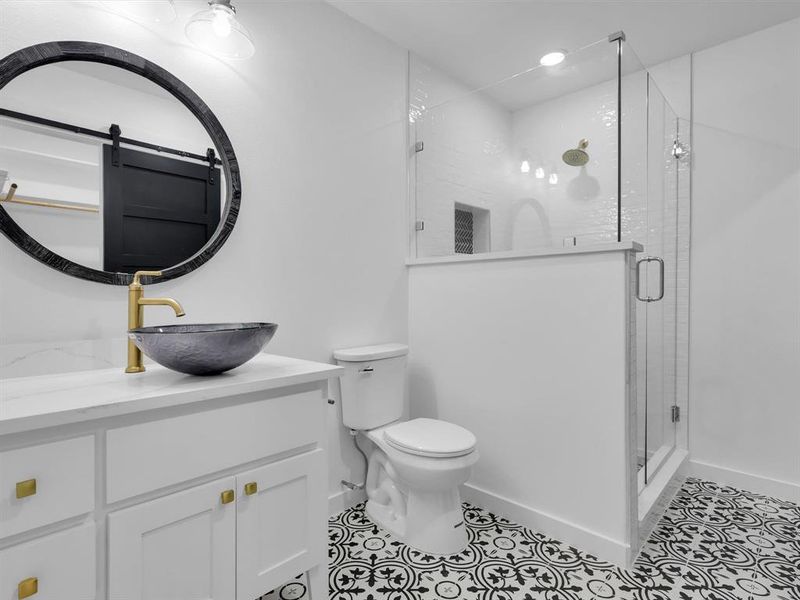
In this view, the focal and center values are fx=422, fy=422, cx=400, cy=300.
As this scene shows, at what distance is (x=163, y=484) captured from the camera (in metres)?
1.03

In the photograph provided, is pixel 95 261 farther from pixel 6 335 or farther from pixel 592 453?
pixel 592 453

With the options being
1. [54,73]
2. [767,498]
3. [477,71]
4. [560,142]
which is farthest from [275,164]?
[767,498]

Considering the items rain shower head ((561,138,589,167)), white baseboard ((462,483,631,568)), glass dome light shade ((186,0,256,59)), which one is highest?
glass dome light shade ((186,0,256,59))

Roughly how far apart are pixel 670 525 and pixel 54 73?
2996mm

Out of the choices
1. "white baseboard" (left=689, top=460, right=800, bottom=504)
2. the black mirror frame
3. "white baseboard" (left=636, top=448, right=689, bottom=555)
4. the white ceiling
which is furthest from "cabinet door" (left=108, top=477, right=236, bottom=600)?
"white baseboard" (left=689, top=460, right=800, bottom=504)

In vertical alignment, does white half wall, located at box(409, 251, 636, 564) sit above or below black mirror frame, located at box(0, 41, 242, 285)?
below

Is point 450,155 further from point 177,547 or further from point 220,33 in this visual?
point 177,547

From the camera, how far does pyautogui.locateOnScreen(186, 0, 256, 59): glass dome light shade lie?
4.84ft

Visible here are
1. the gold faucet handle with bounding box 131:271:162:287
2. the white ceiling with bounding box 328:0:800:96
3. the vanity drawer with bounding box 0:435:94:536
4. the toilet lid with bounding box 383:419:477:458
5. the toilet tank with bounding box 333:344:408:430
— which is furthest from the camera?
the white ceiling with bounding box 328:0:800:96

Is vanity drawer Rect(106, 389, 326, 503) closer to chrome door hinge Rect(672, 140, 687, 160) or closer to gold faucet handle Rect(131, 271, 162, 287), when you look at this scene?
gold faucet handle Rect(131, 271, 162, 287)

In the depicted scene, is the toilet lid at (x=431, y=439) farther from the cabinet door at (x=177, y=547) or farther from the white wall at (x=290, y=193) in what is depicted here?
the cabinet door at (x=177, y=547)

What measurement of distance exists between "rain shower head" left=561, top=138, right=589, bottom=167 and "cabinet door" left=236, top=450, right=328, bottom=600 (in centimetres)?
175

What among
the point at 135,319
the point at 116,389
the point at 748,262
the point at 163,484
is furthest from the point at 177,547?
the point at 748,262

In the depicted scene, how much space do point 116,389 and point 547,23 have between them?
8.42ft
